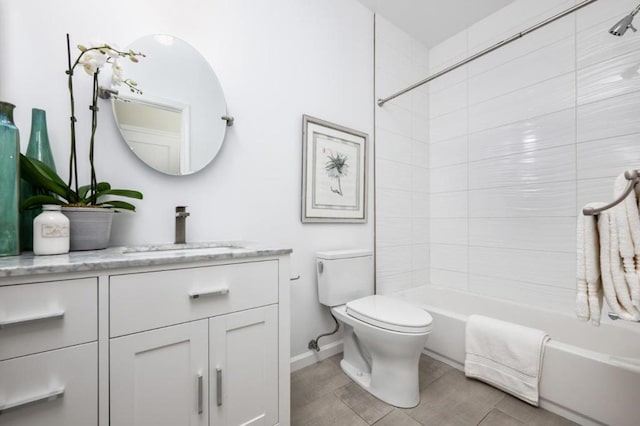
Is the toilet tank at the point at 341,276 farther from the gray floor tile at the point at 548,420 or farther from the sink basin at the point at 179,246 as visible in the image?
the gray floor tile at the point at 548,420

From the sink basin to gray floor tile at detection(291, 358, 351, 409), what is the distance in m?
0.90

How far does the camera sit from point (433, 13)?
221 cm

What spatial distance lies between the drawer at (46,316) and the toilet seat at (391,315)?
45.5 inches

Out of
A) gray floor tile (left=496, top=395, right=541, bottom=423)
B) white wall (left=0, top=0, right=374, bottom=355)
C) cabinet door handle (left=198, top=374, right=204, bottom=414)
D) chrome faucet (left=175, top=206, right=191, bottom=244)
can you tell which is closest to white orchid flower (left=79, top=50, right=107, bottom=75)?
white wall (left=0, top=0, right=374, bottom=355)

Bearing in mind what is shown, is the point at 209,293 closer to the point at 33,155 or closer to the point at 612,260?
the point at 33,155

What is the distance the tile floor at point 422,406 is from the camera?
1312mm

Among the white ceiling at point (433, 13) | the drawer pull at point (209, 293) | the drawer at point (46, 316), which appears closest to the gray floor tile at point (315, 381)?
the drawer pull at point (209, 293)

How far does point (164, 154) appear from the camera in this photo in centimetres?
130

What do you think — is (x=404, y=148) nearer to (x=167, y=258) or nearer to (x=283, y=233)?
(x=283, y=233)

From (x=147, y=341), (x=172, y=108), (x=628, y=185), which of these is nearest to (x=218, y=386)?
(x=147, y=341)

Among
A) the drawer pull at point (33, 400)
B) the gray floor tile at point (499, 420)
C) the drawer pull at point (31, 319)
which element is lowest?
the gray floor tile at point (499, 420)

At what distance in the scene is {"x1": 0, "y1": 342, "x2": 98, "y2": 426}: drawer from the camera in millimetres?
659

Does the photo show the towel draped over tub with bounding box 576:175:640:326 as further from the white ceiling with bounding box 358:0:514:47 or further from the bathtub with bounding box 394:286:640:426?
the white ceiling with bounding box 358:0:514:47

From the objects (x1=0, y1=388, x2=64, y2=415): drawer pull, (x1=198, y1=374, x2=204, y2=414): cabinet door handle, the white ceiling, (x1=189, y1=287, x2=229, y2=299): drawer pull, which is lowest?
(x1=198, y1=374, x2=204, y2=414): cabinet door handle
